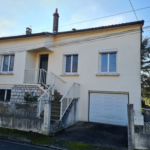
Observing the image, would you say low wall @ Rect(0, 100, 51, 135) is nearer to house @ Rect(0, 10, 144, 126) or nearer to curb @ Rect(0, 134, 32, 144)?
curb @ Rect(0, 134, 32, 144)

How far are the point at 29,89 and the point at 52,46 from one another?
3571 millimetres

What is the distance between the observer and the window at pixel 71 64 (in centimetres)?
1043

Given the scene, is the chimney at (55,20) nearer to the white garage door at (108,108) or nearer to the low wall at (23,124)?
the white garage door at (108,108)

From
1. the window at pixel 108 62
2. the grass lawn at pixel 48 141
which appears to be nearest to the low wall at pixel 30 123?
A: the grass lawn at pixel 48 141

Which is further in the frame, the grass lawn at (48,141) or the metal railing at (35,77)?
the metal railing at (35,77)

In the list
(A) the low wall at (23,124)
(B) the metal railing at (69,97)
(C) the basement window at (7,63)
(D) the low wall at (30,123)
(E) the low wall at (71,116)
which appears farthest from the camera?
(C) the basement window at (7,63)

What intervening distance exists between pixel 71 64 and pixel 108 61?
2.64 m

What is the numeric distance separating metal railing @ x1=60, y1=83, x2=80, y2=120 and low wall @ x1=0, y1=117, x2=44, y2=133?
3.90ft

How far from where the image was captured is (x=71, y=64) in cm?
1054

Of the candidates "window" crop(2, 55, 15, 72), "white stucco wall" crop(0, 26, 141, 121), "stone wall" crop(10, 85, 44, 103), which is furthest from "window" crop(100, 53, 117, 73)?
"window" crop(2, 55, 15, 72)

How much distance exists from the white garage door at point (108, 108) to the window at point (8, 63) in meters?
6.57

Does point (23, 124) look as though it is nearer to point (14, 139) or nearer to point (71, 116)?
point (14, 139)

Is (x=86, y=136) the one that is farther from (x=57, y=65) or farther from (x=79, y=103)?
(x=57, y=65)

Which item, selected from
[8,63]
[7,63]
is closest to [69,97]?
[8,63]
